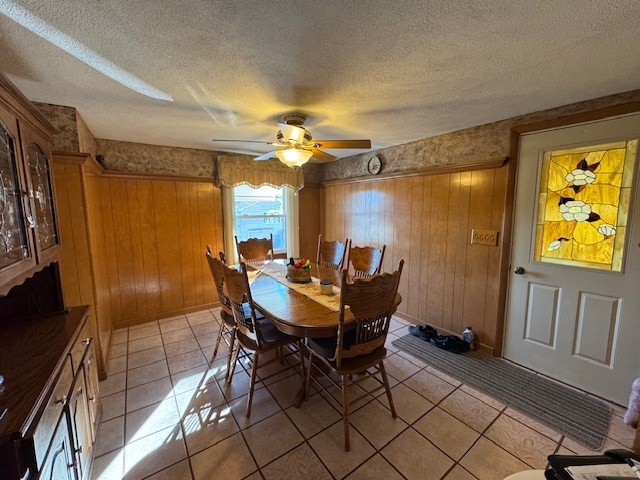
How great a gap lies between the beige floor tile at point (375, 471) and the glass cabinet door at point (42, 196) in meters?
2.03

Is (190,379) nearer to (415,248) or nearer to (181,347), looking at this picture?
(181,347)

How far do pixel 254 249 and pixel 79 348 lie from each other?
7.04 ft

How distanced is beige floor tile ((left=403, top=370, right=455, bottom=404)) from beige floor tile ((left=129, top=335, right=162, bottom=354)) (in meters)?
2.56

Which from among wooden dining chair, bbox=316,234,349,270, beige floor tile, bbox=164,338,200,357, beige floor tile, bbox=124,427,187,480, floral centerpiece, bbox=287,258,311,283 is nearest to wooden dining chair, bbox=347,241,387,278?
wooden dining chair, bbox=316,234,349,270

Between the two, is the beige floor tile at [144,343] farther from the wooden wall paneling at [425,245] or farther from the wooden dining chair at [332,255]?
the wooden wall paneling at [425,245]

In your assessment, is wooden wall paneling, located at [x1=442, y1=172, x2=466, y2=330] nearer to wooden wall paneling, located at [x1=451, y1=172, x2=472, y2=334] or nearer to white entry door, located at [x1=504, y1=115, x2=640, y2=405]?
wooden wall paneling, located at [x1=451, y1=172, x2=472, y2=334]

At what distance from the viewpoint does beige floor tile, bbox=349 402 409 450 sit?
175 cm

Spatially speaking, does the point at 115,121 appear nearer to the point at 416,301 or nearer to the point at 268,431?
the point at 268,431

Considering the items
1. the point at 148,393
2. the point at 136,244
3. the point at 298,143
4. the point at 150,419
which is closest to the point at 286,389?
the point at 150,419

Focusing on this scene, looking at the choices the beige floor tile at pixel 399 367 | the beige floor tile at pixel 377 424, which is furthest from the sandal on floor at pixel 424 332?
the beige floor tile at pixel 377 424

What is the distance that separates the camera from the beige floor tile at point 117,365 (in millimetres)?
2459

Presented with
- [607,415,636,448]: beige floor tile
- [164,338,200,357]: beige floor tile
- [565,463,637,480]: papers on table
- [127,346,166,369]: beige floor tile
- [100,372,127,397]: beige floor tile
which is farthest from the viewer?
[164,338,200,357]: beige floor tile

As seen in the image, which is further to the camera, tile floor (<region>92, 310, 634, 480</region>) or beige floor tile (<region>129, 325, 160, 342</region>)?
beige floor tile (<region>129, 325, 160, 342</region>)

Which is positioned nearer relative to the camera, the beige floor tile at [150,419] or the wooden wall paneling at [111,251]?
the beige floor tile at [150,419]
